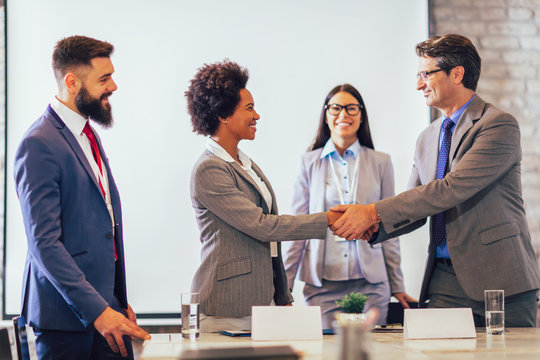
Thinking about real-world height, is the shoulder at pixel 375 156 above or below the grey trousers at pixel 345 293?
above

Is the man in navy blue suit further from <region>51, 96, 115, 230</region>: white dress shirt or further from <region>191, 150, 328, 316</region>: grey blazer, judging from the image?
<region>191, 150, 328, 316</region>: grey blazer

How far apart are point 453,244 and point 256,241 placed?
78 centimetres

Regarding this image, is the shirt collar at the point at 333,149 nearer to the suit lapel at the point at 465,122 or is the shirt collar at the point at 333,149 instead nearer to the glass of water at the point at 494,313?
the suit lapel at the point at 465,122

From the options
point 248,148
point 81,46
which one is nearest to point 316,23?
point 248,148

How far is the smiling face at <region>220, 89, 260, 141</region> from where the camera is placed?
101 inches

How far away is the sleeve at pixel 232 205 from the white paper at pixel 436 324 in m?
0.70

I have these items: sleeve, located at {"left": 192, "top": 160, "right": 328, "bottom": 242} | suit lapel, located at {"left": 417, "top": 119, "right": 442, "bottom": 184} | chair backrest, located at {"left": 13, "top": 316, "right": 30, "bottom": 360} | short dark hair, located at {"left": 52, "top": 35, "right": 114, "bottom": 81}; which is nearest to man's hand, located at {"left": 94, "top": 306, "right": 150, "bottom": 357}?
chair backrest, located at {"left": 13, "top": 316, "right": 30, "bottom": 360}

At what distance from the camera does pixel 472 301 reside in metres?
2.41

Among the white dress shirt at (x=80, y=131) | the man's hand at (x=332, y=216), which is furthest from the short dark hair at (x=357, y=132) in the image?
the white dress shirt at (x=80, y=131)

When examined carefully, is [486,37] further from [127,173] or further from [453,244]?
[127,173]

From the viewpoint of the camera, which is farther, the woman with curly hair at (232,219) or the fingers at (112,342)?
the woman with curly hair at (232,219)

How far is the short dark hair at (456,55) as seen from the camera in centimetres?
267

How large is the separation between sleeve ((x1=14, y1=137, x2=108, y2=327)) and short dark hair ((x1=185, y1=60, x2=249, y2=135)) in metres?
0.72

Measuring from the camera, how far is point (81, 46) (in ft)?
7.62
